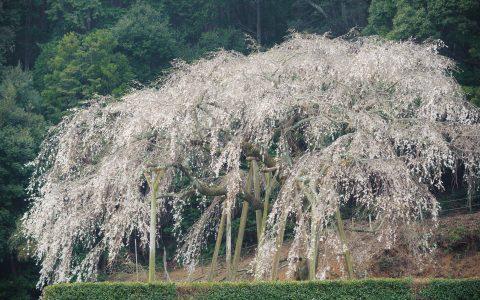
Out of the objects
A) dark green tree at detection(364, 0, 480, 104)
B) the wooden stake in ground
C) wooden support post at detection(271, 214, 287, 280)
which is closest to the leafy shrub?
wooden support post at detection(271, 214, 287, 280)

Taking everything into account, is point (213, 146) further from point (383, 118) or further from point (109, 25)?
point (109, 25)

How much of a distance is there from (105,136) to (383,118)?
5.08 meters

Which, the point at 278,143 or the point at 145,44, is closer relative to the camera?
the point at 278,143

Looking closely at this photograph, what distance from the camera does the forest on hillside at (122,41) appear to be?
58.9 ft

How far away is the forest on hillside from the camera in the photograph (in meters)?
17.9

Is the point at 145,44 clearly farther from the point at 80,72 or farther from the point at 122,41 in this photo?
the point at 80,72

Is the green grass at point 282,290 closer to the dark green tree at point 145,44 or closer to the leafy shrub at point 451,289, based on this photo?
the leafy shrub at point 451,289

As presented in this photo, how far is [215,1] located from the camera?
85.1ft

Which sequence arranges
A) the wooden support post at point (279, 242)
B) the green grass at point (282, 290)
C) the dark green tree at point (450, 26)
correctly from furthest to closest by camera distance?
the dark green tree at point (450, 26)
the wooden support post at point (279, 242)
the green grass at point (282, 290)

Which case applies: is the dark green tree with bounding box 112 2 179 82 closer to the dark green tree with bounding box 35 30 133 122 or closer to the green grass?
the dark green tree with bounding box 35 30 133 122

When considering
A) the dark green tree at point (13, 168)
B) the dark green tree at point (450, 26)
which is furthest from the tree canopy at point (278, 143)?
the dark green tree at point (13, 168)

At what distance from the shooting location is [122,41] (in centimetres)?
2397

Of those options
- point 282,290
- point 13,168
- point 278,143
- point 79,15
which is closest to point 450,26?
point 278,143

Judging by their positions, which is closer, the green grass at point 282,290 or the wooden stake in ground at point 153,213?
the green grass at point 282,290
